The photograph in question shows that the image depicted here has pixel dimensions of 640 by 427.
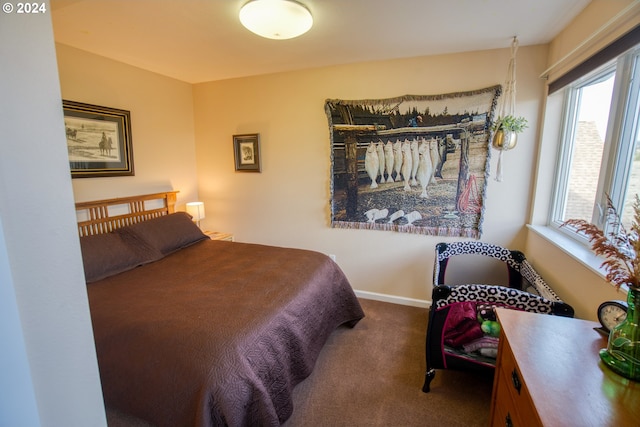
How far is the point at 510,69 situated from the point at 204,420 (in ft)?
10.2

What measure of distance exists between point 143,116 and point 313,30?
79.5 inches

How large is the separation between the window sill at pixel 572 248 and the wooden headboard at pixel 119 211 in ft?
11.2

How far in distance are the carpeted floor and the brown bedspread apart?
0.20 meters

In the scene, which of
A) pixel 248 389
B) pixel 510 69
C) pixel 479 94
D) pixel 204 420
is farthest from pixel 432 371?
pixel 510 69

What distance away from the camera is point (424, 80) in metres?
2.65

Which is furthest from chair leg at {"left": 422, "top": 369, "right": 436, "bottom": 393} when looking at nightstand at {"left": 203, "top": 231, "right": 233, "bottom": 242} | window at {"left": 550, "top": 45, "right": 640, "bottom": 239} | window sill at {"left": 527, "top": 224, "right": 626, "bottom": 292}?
nightstand at {"left": 203, "top": 231, "right": 233, "bottom": 242}

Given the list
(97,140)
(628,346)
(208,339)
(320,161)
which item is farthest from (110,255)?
(628,346)

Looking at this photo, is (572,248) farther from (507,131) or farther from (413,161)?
(413,161)

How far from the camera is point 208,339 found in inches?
54.9

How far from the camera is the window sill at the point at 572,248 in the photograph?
1497 millimetres

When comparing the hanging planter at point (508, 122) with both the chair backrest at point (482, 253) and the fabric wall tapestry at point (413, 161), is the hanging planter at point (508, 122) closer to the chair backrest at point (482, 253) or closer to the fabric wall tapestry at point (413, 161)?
the fabric wall tapestry at point (413, 161)

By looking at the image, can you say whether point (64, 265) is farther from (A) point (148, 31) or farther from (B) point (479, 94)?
(B) point (479, 94)

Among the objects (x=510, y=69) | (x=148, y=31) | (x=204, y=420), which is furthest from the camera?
(x=510, y=69)

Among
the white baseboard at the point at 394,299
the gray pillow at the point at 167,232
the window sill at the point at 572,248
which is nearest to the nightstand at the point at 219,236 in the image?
the gray pillow at the point at 167,232
